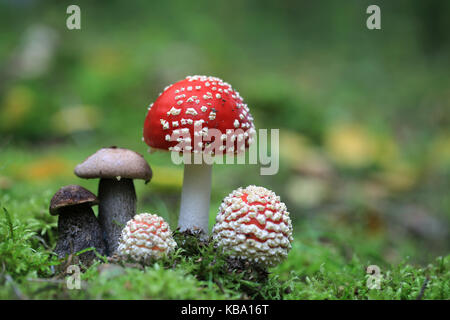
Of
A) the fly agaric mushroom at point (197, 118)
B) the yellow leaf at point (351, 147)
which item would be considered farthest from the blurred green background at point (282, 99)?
the fly agaric mushroom at point (197, 118)

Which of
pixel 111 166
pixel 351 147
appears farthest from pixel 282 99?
pixel 111 166

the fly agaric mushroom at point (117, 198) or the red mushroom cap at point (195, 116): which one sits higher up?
the red mushroom cap at point (195, 116)

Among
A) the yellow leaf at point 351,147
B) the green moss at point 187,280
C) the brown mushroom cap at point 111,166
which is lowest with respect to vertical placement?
A: the green moss at point 187,280

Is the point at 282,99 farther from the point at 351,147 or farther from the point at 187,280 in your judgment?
the point at 187,280

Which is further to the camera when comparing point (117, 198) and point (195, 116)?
point (117, 198)

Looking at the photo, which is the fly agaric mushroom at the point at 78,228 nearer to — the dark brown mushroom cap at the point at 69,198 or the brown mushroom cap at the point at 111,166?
the dark brown mushroom cap at the point at 69,198

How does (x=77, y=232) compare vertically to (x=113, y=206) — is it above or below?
below

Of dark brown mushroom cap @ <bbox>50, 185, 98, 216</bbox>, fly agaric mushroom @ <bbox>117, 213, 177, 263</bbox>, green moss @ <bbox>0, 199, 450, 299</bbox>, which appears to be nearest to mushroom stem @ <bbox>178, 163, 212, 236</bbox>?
green moss @ <bbox>0, 199, 450, 299</bbox>
